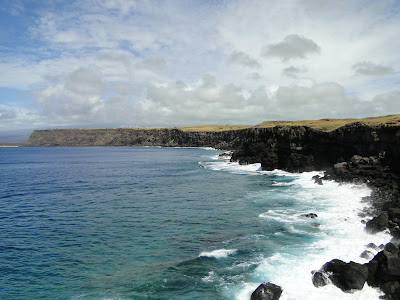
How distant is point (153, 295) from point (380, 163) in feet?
144

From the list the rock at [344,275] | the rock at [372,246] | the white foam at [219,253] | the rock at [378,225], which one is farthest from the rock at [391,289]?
the rock at [378,225]

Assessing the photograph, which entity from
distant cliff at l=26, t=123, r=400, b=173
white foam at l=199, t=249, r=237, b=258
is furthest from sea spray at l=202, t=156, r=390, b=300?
distant cliff at l=26, t=123, r=400, b=173

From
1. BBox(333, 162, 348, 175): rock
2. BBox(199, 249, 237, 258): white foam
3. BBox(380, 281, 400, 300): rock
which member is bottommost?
BBox(199, 249, 237, 258): white foam

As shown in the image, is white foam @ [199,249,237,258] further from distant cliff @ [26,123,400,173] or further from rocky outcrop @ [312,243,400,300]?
distant cliff @ [26,123,400,173]

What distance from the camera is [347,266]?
56.7 ft

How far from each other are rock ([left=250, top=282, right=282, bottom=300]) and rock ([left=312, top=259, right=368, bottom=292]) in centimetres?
286

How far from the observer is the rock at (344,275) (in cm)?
1680

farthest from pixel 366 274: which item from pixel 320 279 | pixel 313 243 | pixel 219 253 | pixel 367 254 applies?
pixel 219 253

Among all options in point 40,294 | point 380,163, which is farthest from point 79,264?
point 380,163

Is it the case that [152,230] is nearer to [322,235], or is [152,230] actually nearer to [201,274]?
[201,274]

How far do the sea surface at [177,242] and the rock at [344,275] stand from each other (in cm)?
49

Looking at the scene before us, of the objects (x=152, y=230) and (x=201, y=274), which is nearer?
(x=201, y=274)

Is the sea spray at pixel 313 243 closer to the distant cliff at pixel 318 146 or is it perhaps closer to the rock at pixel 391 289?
the rock at pixel 391 289

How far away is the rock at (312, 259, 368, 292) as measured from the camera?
16797mm
